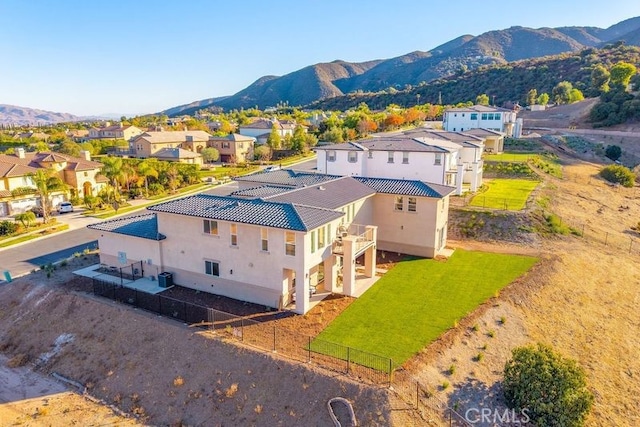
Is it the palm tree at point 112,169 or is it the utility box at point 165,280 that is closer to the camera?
the utility box at point 165,280

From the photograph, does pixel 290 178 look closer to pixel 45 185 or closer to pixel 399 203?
pixel 399 203

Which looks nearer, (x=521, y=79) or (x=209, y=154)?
(x=209, y=154)

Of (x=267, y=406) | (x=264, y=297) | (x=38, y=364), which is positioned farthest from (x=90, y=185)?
(x=267, y=406)

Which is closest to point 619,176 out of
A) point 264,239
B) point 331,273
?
point 331,273

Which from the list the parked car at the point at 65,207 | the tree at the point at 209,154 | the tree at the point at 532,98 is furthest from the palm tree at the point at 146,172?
the tree at the point at 532,98

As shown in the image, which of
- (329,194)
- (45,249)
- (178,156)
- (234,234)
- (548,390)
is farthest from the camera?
(178,156)

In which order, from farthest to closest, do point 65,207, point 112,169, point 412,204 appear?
point 112,169, point 65,207, point 412,204

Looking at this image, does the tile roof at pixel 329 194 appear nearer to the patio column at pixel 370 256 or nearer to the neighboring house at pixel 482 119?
the patio column at pixel 370 256
